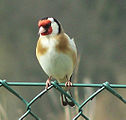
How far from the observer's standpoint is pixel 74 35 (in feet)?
26.7

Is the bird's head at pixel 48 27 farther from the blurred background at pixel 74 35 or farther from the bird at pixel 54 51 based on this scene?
the blurred background at pixel 74 35

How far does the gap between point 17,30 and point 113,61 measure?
1.77 meters

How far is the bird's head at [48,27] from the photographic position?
2.83 metres

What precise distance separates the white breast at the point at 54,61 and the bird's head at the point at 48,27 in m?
0.04

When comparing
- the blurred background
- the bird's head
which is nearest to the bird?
the bird's head

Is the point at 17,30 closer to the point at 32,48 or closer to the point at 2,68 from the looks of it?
the point at 32,48

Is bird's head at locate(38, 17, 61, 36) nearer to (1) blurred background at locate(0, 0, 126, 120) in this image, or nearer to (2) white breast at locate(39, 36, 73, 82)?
(2) white breast at locate(39, 36, 73, 82)

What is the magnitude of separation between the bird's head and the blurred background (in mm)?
3117

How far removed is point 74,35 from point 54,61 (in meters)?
5.25

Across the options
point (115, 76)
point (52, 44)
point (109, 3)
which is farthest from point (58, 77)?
point (109, 3)

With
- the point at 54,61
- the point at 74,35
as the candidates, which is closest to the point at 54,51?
the point at 54,61

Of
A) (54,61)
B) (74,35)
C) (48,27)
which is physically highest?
(74,35)

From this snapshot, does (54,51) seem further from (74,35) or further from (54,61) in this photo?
(74,35)

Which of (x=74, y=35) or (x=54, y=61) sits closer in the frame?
(x=54, y=61)
